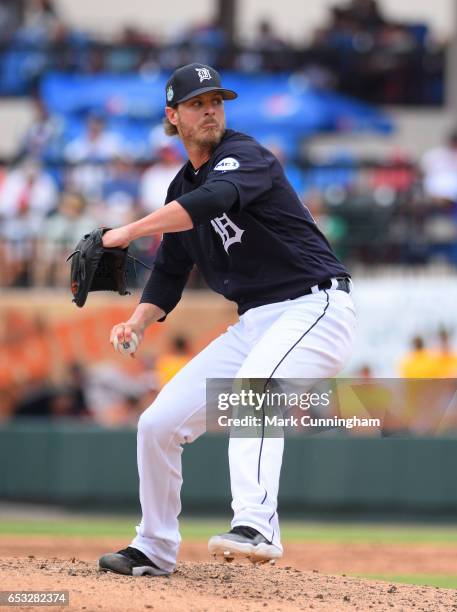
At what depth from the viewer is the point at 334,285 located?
6070mm

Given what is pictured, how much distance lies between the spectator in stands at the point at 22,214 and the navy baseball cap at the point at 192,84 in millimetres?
8304

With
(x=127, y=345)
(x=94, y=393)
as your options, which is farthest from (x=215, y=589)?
(x=94, y=393)

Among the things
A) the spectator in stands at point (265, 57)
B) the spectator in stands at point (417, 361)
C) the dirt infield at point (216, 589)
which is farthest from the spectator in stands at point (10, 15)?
the dirt infield at point (216, 589)

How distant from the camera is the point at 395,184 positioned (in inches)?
573

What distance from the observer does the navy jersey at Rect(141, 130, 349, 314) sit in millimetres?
5883

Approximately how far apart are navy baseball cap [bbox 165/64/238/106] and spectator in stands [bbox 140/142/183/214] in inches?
312

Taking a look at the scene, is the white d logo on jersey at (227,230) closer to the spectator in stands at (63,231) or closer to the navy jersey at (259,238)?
the navy jersey at (259,238)

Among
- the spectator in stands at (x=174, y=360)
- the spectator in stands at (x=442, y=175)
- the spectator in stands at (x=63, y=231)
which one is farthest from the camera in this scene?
the spectator in stands at (x=442, y=175)

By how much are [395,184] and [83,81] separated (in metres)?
4.58

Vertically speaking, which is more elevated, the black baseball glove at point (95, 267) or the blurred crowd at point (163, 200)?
the blurred crowd at point (163, 200)

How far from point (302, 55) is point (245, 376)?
513 inches

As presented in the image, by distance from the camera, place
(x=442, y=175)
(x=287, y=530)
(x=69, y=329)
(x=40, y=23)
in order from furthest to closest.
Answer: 1. (x=40, y=23)
2. (x=442, y=175)
3. (x=69, y=329)
4. (x=287, y=530)

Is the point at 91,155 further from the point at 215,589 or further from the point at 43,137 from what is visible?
the point at 215,589

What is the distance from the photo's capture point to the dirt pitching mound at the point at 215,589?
223 inches
